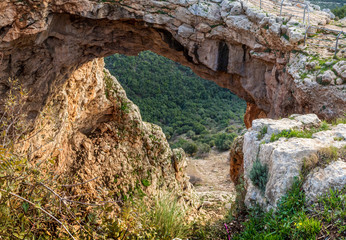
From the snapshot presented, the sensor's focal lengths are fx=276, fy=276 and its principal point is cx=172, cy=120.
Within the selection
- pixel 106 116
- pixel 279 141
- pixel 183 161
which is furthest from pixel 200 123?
pixel 279 141

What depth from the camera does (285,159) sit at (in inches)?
180

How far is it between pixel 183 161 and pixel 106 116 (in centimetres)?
436

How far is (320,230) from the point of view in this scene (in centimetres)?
379

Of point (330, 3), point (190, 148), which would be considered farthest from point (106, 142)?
point (330, 3)

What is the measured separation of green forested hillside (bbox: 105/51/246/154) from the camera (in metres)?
28.3

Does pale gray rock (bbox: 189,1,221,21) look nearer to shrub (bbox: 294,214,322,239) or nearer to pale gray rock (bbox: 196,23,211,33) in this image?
pale gray rock (bbox: 196,23,211,33)

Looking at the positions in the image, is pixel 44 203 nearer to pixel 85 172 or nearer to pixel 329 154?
pixel 329 154

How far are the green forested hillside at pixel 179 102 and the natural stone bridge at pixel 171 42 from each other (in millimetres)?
15918

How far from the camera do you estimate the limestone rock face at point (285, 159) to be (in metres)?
4.23

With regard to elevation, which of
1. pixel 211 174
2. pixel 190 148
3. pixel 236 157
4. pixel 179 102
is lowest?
pixel 190 148

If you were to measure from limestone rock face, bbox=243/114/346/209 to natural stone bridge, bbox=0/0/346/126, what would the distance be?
341 centimetres

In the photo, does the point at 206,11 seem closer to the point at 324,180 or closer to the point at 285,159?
the point at 285,159

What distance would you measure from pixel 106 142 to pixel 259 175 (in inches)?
311

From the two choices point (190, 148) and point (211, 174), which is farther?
point (190, 148)
